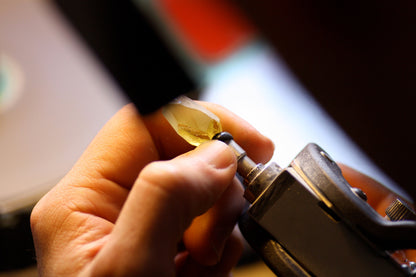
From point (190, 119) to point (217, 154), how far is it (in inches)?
2.5

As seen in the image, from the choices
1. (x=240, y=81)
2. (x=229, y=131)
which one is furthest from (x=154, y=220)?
(x=240, y=81)

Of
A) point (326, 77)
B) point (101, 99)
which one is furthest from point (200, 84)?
point (101, 99)

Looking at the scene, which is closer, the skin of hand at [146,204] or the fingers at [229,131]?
the skin of hand at [146,204]

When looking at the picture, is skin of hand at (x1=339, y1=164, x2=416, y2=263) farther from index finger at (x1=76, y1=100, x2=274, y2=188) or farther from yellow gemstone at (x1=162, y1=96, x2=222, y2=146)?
yellow gemstone at (x1=162, y1=96, x2=222, y2=146)

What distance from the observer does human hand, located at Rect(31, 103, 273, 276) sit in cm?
33

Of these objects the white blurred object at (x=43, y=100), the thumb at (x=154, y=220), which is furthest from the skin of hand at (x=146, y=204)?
the white blurred object at (x=43, y=100)

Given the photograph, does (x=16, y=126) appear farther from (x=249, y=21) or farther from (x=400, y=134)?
(x=400, y=134)

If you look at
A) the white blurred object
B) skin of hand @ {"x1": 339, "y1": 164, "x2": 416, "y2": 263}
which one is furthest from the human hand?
the white blurred object

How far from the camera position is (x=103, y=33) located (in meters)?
0.47

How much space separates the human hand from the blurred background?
7cm

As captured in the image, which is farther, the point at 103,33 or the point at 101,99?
the point at 101,99

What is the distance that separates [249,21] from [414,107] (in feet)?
1.12

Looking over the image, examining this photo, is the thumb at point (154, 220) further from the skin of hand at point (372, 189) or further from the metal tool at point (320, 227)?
the skin of hand at point (372, 189)

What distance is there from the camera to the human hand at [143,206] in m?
0.33
